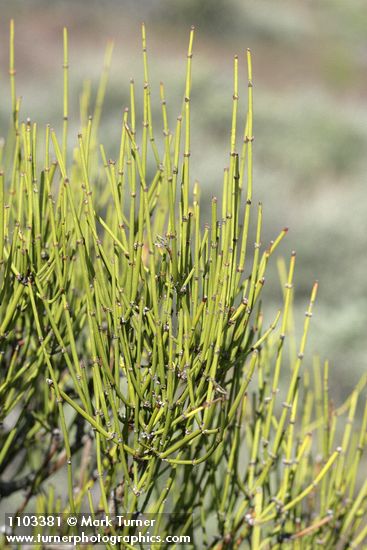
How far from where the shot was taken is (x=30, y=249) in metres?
1.69

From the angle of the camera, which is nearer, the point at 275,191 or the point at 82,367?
the point at 82,367

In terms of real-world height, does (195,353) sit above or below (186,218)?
below

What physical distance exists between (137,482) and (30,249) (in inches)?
22.2

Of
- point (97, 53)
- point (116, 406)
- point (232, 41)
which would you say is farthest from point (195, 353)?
point (232, 41)

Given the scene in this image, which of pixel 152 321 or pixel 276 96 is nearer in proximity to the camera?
pixel 152 321

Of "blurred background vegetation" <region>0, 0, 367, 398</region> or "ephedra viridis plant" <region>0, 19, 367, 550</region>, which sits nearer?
"ephedra viridis plant" <region>0, 19, 367, 550</region>

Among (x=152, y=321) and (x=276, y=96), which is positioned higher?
(x=276, y=96)

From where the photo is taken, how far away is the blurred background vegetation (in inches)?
310

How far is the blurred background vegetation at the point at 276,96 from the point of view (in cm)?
788

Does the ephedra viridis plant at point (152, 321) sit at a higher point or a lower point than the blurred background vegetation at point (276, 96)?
lower

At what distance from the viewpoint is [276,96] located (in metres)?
13.6

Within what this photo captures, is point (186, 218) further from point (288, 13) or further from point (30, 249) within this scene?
point (288, 13)

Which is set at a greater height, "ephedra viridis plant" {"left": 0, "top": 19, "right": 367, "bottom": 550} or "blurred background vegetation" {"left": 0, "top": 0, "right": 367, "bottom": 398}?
"blurred background vegetation" {"left": 0, "top": 0, "right": 367, "bottom": 398}

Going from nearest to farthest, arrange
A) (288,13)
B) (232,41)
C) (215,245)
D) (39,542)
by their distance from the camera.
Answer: (215,245)
(39,542)
(232,41)
(288,13)
